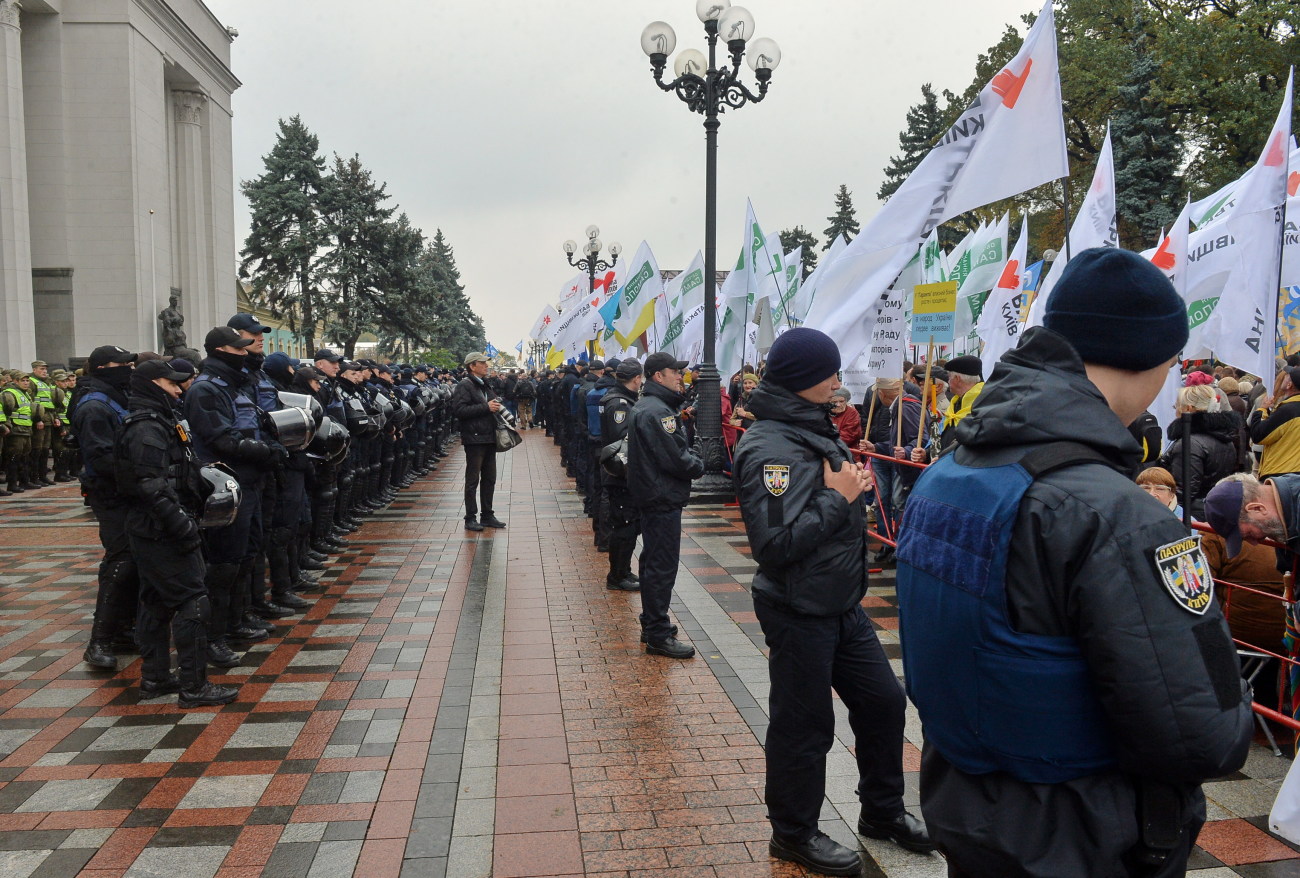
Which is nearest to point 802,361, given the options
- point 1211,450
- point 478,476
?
point 1211,450

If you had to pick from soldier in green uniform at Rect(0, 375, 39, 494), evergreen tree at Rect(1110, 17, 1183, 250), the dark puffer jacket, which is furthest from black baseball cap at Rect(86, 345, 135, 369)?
evergreen tree at Rect(1110, 17, 1183, 250)

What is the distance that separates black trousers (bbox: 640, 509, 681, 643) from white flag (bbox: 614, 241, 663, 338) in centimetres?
869

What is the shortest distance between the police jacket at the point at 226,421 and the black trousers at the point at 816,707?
4123 millimetres

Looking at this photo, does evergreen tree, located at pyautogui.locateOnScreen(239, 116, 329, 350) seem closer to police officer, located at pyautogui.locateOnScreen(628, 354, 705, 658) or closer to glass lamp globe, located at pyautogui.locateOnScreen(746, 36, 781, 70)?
glass lamp globe, located at pyautogui.locateOnScreen(746, 36, 781, 70)

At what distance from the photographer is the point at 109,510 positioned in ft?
20.6

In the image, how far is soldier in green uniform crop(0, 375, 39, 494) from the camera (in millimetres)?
15070

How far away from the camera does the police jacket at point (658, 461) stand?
6.52 m

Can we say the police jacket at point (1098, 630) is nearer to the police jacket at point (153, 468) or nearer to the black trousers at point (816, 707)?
the black trousers at point (816, 707)

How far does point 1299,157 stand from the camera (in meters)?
8.80

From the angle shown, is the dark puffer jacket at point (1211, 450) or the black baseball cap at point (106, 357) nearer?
the black baseball cap at point (106, 357)

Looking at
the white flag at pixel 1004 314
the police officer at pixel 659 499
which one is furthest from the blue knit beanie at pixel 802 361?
the white flag at pixel 1004 314

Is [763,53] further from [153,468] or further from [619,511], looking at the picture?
[153,468]

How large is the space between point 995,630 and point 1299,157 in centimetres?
910

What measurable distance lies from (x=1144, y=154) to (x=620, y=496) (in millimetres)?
29074
